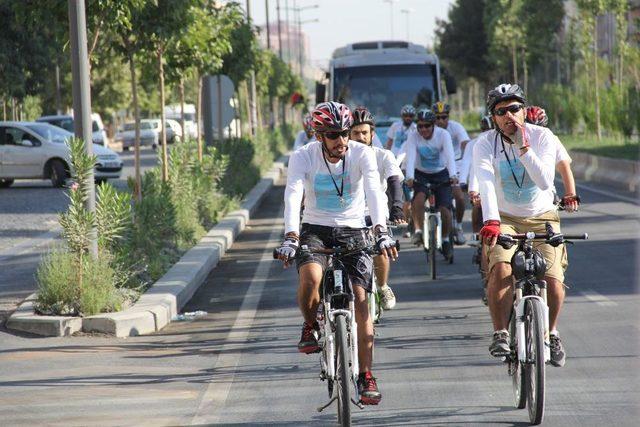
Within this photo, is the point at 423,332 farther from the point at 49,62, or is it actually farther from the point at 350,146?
the point at 49,62

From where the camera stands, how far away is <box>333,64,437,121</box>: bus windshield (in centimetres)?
2609

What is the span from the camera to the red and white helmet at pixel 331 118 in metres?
7.61

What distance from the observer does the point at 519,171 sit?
814cm

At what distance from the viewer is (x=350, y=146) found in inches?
311

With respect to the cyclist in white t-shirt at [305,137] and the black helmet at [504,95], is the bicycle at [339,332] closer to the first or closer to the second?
the black helmet at [504,95]

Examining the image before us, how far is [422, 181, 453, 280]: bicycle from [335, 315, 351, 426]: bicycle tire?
7227 millimetres

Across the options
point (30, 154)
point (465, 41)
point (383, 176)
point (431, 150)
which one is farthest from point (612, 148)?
point (465, 41)

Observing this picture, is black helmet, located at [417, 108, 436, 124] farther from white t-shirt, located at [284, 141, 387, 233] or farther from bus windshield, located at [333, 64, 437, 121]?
bus windshield, located at [333, 64, 437, 121]

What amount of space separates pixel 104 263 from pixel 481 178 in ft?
17.2

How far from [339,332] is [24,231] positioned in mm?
15214

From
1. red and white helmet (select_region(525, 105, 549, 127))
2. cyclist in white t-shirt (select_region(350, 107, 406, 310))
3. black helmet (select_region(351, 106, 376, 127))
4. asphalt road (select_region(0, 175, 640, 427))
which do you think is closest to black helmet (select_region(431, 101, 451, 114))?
asphalt road (select_region(0, 175, 640, 427))

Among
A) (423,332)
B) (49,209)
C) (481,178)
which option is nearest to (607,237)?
(423,332)

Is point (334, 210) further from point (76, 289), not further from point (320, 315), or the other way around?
point (76, 289)

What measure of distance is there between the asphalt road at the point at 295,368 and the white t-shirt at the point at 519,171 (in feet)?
3.76
